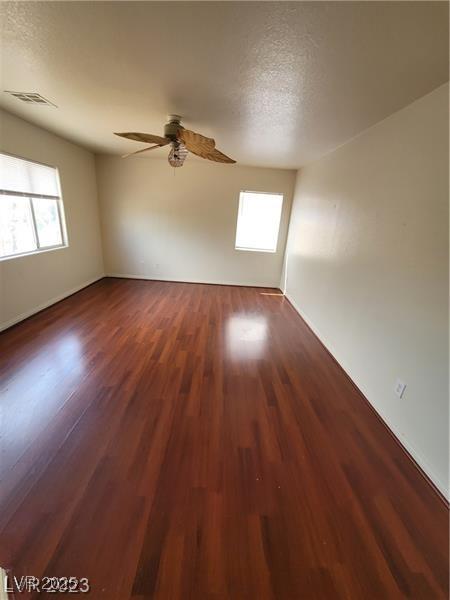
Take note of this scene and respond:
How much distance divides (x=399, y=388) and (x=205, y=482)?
1526 millimetres

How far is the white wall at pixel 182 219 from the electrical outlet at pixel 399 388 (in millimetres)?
3706

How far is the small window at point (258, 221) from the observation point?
16.2 feet

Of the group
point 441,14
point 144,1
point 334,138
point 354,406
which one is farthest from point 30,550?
point 334,138

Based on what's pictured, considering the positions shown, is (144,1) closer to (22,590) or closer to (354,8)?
(354,8)

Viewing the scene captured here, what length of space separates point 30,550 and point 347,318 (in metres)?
2.81

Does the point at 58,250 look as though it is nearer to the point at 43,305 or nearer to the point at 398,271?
the point at 43,305

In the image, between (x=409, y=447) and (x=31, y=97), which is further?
(x=31, y=97)

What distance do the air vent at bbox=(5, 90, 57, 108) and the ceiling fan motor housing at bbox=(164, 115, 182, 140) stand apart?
3.72 feet

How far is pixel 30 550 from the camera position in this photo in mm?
Result: 1095

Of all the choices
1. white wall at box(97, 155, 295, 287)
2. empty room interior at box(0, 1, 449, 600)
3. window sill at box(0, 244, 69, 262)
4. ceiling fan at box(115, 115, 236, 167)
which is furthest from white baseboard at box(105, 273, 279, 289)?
ceiling fan at box(115, 115, 236, 167)

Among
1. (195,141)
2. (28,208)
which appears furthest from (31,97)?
(195,141)

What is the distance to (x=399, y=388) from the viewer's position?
1.82m

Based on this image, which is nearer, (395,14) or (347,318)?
(395,14)

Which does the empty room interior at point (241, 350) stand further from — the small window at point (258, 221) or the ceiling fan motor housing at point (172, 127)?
the small window at point (258, 221)
